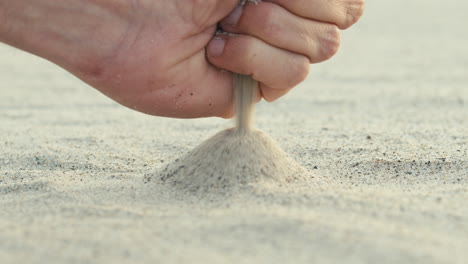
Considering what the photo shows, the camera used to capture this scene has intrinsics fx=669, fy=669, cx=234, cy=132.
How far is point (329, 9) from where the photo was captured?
1.92m

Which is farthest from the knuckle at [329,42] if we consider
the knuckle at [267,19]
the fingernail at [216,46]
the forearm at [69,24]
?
the forearm at [69,24]

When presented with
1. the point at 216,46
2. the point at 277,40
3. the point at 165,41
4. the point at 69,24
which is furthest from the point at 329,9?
the point at 69,24

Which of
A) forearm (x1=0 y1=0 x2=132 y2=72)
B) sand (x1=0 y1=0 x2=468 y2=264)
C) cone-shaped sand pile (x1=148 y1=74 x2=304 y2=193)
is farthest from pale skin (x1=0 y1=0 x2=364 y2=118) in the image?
sand (x1=0 y1=0 x2=468 y2=264)

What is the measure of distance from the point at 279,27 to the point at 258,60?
0.35 ft

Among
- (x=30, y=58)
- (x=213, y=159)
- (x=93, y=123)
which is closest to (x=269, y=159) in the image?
(x=213, y=159)

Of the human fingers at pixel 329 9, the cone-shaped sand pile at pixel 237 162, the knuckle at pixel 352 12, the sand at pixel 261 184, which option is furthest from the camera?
the knuckle at pixel 352 12

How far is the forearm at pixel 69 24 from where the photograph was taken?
1790mm

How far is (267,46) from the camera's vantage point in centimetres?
185

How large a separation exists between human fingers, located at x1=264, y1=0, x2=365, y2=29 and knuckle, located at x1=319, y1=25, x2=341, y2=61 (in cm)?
3

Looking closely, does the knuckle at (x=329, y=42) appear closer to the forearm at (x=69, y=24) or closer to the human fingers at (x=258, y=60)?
the human fingers at (x=258, y=60)

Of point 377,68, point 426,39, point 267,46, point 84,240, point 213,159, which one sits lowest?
point 84,240

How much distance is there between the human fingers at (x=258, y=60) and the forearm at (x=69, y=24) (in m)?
0.27

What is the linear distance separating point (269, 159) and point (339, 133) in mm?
887

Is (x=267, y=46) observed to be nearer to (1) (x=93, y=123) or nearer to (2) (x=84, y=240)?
(2) (x=84, y=240)
